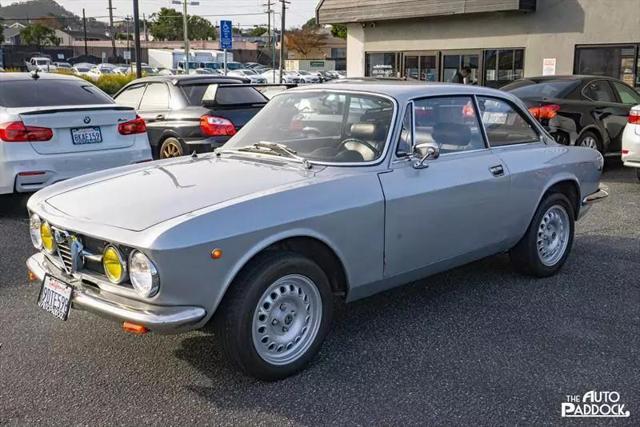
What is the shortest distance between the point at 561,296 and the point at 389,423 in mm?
2272

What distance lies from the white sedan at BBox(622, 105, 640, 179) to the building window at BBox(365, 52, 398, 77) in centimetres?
1307

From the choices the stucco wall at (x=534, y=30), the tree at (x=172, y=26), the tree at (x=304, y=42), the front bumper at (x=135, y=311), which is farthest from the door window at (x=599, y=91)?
the tree at (x=172, y=26)

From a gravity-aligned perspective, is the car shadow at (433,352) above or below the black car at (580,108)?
below

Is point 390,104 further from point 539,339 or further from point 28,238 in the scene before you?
point 28,238

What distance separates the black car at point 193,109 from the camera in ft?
28.5

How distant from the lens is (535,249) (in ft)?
16.9

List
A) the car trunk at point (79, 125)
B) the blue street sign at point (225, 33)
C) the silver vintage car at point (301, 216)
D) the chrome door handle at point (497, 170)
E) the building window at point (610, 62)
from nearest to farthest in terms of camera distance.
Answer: the silver vintage car at point (301, 216)
the chrome door handle at point (497, 170)
the car trunk at point (79, 125)
the building window at point (610, 62)
the blue street sign at point (225, 33)

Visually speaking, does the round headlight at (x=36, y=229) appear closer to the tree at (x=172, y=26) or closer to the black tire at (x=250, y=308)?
the black tire at (x=250, y=308)

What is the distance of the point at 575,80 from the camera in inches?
416

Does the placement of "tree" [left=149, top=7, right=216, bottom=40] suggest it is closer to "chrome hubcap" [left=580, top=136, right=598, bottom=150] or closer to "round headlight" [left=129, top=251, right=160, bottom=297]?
"chrome hubcap" [left=580, top=136, right=598, bottom=150]

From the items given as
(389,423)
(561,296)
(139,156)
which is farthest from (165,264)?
(139,156)

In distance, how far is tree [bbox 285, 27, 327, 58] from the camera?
8200 cm

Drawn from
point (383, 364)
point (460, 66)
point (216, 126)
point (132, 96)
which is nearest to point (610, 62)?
point (460, 66)

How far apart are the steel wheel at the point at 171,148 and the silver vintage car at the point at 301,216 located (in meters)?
4.33
